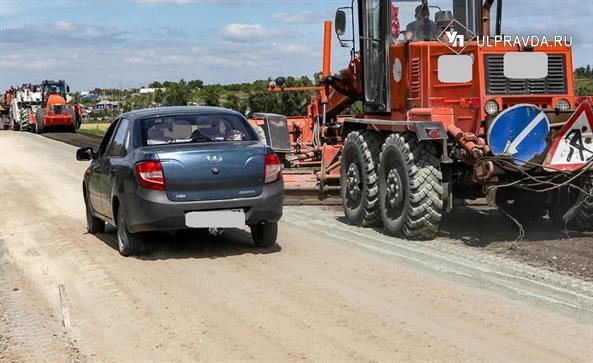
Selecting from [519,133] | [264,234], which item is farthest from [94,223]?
[519,133]

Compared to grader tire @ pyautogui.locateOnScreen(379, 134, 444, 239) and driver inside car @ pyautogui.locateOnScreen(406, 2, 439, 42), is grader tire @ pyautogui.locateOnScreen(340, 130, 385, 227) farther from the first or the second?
driver inside car @ pyautogui.locateOnScreen(406, 2, 439, 42)

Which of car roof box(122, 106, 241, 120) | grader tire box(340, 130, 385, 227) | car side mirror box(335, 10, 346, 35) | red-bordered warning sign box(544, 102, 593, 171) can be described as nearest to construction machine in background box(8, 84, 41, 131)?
car side mirror box(335, 10, 346, 35)

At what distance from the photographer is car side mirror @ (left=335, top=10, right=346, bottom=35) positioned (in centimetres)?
1149

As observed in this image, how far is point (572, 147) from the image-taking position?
9070mm

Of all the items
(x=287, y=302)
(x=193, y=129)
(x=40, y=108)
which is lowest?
(x=287, y=302)

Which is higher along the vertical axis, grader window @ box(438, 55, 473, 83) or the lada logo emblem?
grader window @ box(438, 55, 473, 83)

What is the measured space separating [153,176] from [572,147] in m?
4.66

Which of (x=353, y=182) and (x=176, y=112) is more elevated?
(x=176, y=112)

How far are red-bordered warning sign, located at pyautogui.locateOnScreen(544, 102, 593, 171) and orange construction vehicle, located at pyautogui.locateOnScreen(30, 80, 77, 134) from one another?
35.4 meters

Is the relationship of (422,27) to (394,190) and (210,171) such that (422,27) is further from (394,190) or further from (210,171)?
(210,171)

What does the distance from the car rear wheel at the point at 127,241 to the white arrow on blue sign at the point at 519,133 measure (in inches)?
159

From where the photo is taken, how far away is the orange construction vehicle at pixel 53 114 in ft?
134

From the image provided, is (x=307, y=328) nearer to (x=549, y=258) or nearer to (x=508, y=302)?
(x=508, y=302)

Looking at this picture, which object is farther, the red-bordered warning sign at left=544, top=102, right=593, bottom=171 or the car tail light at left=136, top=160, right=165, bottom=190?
the red-bordered warning sign at left=544, top=102, right=593, bottom=171
